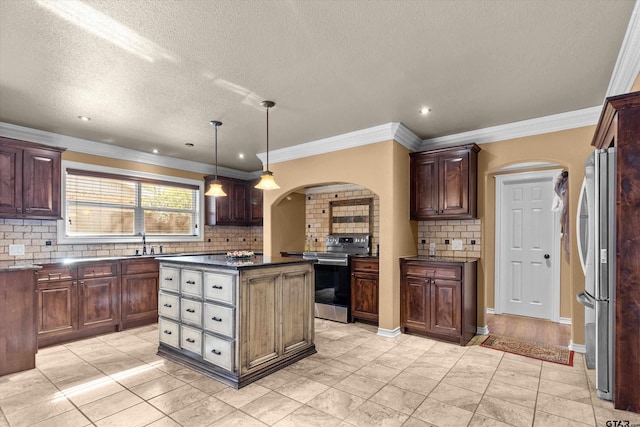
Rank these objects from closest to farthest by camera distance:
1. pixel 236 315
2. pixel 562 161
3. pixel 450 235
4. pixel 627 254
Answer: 1. pixel 627 254
2. pixel 236 315
3. pixel 562 161
4. pixel 450 235

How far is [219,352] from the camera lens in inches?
114

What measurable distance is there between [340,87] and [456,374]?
2797mm

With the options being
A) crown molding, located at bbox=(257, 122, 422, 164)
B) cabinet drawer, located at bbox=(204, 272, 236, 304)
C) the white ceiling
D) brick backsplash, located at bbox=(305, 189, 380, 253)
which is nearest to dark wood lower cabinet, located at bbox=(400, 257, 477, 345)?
brick backsplash, located at bbox=(305, 189, 380, 253)

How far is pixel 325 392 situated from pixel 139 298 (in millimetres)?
3196

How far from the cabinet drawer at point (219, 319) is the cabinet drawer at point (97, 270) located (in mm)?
2139

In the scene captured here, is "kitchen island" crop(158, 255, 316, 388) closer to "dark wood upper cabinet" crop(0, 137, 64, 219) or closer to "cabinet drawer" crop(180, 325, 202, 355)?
"cabinet drawer" crop(180, 325, 202, 355)

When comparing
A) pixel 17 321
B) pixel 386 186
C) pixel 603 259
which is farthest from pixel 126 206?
pixel 603 259

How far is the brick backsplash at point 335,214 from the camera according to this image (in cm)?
544

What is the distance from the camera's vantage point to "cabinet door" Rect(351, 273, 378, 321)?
4551mm

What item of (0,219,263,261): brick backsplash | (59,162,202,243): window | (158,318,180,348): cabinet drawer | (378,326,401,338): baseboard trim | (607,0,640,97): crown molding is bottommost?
(378,326,401,338): baseboard trim

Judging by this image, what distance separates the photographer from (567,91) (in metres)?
3.11

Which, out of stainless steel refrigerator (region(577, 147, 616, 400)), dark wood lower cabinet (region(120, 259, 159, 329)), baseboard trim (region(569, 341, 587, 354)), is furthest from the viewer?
dark wood lower cabinet (region(120, 259, 159, 329))

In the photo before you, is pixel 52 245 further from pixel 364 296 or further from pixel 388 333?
pixel 388 333

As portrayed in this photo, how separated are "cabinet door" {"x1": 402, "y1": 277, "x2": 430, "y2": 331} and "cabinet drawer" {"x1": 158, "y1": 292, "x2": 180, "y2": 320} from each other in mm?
2634
